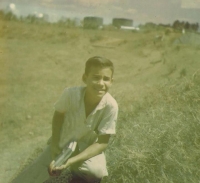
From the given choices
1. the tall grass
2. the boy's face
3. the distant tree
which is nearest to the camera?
the boy's face

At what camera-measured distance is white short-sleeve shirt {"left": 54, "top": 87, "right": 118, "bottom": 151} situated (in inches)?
74.2

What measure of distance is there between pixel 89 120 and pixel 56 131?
→ 0.78 ft

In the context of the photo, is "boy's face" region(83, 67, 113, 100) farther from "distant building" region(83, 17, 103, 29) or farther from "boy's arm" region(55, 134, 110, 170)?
"distant building" region(83, 17, 103, 29)

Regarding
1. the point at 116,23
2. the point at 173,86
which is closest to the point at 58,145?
the point at 116,23

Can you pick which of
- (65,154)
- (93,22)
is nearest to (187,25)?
(93,22)

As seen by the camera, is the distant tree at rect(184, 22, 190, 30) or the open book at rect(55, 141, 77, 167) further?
the distant tree at rect(184, 22, 190, 30)

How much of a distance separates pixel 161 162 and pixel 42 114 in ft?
5.69

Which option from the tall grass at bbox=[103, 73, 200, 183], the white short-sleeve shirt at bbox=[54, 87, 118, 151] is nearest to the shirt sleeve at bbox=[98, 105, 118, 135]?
the white short-sleeve shirt at bbox=[54, 87, 118, 151]

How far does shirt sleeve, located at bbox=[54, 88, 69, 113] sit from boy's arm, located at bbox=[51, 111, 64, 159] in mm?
33

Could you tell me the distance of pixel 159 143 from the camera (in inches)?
90.8

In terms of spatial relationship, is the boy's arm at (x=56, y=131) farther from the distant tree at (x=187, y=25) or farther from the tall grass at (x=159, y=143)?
the distant tree at (x=187, y=25)

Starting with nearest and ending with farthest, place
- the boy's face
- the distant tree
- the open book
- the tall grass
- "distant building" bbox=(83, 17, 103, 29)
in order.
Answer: the open book → the boy's face → the tall grass → "distant building" bbox=(83, 17, 103, 29) → the distant tree

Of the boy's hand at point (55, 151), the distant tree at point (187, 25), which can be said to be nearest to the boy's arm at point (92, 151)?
the boy's hand at point (55, 151)

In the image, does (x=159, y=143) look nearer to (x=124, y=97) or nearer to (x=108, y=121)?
(x=108, y=121)
